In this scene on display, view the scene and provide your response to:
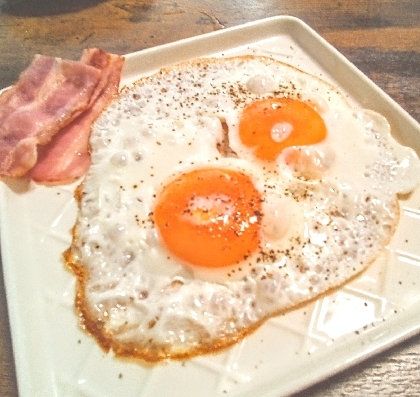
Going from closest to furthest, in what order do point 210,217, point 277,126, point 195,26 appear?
point 210,217
point 277,126
point 195,26

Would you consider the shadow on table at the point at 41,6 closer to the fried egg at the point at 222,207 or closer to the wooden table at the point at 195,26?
the wooden table at the point at 195,26

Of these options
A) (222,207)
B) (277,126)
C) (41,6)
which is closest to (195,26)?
(41,6)

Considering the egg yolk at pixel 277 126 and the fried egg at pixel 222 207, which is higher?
the egg yolk at pixel 277 126

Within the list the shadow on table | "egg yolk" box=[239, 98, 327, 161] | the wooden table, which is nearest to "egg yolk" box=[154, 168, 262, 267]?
"egg yolk" box=[239, 98, 327, 161]

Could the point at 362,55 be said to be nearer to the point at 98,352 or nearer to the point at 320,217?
the point at 320,217

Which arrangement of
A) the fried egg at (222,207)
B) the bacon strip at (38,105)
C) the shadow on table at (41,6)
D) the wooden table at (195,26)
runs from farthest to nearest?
the shadow on table at (41,6) < the wooden table at (195,26) < the bacon strip at (38,105) < the fried egg at (222,207)

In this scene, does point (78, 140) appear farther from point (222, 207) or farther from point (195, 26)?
point (195, 26)

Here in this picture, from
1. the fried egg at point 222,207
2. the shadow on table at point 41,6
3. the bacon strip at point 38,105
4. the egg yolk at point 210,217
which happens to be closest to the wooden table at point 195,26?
the shadow on table at point 41,6
